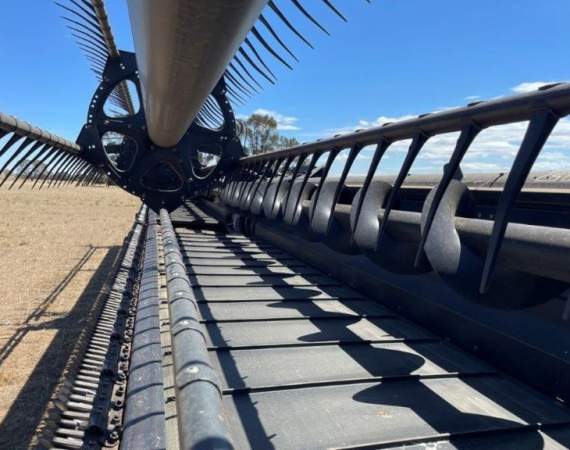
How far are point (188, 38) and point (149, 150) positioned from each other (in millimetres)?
4698

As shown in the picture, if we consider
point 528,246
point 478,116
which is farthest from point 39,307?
point 528,246

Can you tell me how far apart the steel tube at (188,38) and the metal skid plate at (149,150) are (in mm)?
3950

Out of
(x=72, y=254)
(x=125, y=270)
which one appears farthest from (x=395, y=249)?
(x=72, y=254)

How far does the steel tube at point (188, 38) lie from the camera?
3.07 ft

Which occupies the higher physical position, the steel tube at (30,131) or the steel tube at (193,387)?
the steel tube at (30,131)

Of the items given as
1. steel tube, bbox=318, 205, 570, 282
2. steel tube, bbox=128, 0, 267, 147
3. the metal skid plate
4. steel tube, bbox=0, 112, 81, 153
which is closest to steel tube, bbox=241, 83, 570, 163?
steel tube, bbox=318, 205, 570, 282

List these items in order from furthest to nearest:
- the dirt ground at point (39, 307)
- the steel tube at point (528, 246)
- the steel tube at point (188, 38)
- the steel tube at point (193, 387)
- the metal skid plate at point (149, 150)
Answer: the metal skid plate at point (149, 150), the dirt ground at point (39, 307), the steel tube at point (528, 246), the steel tube at point (188, 38), the steel tube at point (193, 387)

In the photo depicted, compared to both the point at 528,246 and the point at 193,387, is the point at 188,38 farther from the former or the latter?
the point at 528,246

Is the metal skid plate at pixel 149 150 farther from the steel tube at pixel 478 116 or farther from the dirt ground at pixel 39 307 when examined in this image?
the steel tube at pixel 478 116

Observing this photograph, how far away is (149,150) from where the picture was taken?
5590 mm

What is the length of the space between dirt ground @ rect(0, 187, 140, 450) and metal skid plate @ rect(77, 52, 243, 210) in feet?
6.21

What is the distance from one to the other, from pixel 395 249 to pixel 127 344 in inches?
57.7

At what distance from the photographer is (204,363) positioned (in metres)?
1.15

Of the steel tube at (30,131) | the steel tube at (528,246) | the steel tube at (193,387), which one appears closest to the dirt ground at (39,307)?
the steel tube at (30,131)
